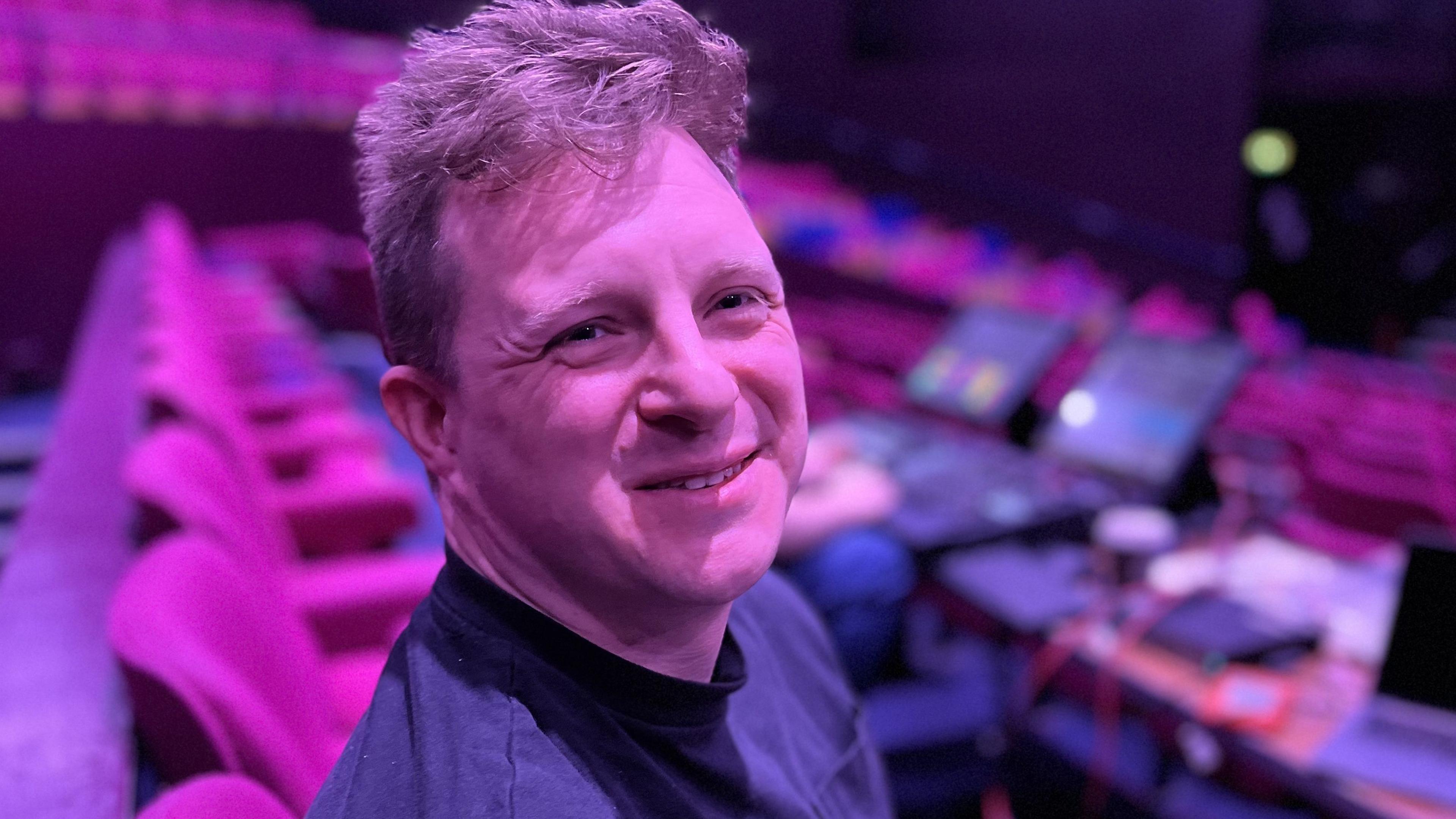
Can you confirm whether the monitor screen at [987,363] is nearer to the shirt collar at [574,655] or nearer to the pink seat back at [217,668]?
the pink seat back at [217,668]

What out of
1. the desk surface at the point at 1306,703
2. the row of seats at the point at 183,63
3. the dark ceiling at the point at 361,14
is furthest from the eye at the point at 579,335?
the dark ceiling at the point at 361,14

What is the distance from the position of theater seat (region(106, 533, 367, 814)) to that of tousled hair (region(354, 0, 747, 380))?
319 millimetres

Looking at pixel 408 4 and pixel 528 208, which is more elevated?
pixel 528 208

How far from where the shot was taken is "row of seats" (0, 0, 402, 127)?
19.9 ft

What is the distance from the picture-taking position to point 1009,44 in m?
9.49

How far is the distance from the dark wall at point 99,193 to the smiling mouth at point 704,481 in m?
4.62

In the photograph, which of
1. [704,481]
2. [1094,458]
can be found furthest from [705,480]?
[1094,458]

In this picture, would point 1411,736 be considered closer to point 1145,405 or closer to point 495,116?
point 1145,405

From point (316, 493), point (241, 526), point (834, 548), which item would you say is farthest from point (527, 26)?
point (316, 493)

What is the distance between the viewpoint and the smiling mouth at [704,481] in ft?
2.09

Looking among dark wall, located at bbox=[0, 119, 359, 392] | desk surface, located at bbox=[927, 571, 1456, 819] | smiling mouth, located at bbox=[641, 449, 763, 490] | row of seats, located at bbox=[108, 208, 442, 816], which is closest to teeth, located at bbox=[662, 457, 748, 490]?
smiling mouth, located at bbox=[641, 449, 763, 490]

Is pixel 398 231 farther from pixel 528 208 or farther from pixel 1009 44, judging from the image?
pixel 1009 44

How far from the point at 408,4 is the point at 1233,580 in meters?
9.42

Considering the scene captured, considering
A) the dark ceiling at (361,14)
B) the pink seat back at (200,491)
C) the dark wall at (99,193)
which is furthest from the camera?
the dark ceiling at (361,14)
